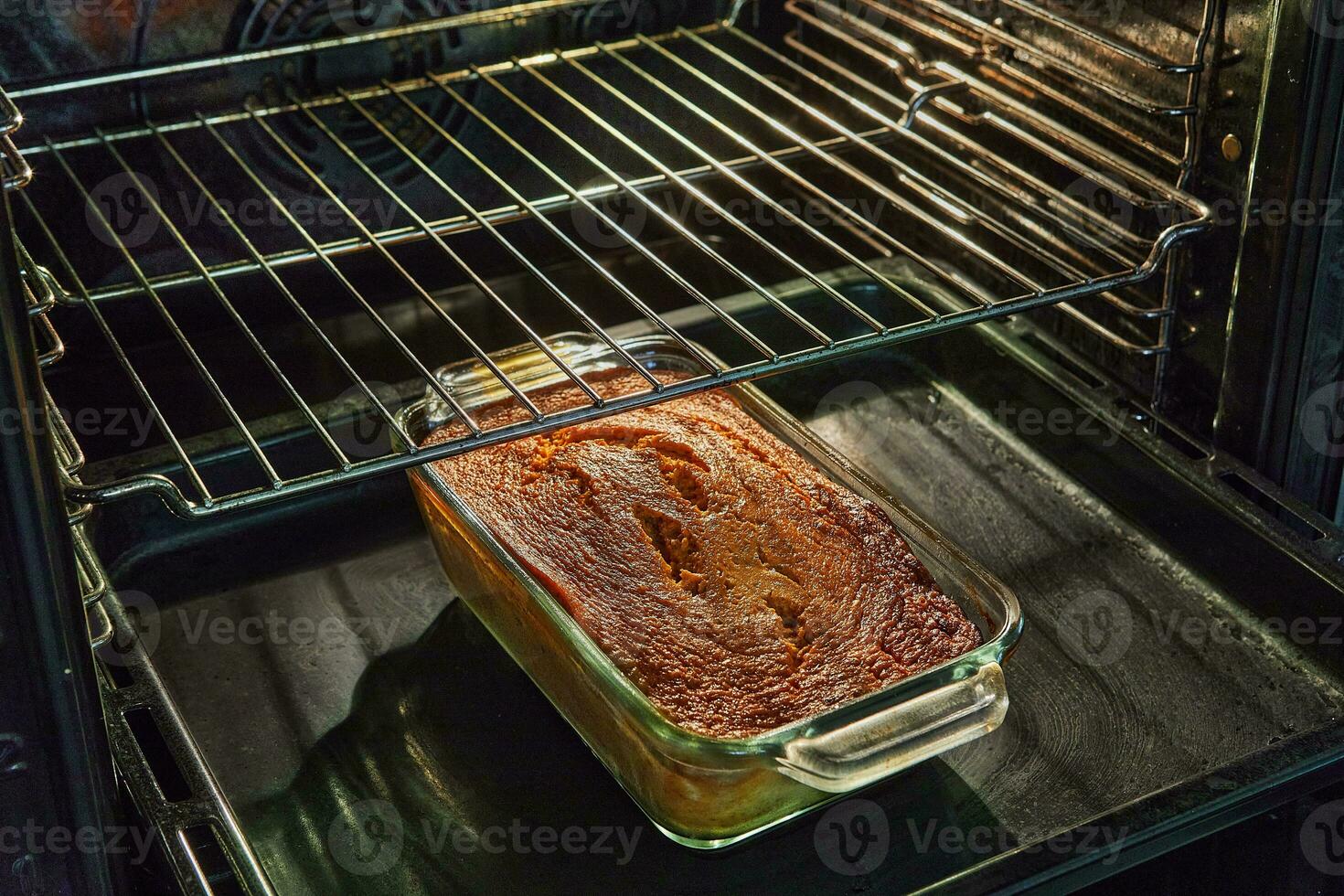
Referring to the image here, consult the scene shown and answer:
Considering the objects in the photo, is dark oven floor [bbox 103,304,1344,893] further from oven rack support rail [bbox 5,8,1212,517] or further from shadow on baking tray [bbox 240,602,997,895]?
oven rack support rail [bbox 5,8,1212,517]

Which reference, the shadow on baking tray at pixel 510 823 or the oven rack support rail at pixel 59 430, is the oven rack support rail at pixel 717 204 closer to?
the oven rack support rail at pixel 59 430

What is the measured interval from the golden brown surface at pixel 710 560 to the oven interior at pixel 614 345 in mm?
93

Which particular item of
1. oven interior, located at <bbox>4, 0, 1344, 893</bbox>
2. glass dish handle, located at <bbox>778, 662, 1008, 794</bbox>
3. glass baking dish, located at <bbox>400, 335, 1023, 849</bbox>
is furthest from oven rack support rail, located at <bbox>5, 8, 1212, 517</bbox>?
glass dish handle, located at <bbox>778, 662, 1008, 794</bbox>

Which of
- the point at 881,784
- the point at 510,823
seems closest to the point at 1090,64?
the point at 881,784

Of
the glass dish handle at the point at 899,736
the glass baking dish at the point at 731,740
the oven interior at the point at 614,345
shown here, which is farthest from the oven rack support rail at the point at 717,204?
the glass dish handle at the point at 899,736

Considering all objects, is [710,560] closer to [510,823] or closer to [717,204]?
[510,823]

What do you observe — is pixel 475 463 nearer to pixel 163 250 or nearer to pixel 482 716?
pixel 482 716

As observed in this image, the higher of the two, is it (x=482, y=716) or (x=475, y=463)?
(x=475, y=463)

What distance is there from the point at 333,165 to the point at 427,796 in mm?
641

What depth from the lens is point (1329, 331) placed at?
1.05 m

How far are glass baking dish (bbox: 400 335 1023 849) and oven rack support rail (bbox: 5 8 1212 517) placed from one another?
120 mm

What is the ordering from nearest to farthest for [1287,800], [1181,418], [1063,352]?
[1287,800], [1181,418], [1063,352]

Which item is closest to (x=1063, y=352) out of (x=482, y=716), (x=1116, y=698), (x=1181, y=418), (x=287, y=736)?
(x=1181, y=418)

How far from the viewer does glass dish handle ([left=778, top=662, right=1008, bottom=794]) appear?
84 cm
